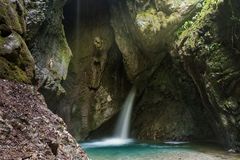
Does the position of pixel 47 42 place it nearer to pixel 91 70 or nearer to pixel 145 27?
pixel 145 27

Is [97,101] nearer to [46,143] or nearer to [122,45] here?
[122,45]

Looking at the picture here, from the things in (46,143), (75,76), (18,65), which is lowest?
(46,143)

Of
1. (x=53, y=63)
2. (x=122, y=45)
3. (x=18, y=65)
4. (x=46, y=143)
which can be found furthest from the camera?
(x=122, y=45)

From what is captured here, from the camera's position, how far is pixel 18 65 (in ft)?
31.5

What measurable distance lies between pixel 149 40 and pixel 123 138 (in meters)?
6.95

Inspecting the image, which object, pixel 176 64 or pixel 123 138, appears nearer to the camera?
pixel 176 64

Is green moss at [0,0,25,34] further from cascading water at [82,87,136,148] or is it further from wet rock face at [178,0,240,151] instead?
cascading water at [82,87,136,148]

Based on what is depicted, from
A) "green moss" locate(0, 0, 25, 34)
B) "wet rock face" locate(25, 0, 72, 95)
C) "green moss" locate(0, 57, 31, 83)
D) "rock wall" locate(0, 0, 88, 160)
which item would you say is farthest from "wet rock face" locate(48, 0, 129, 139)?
"green moss" locate(0, 57, 31, 83)

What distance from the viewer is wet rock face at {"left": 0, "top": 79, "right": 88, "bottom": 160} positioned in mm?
6555

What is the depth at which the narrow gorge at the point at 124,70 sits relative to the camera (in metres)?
9.52

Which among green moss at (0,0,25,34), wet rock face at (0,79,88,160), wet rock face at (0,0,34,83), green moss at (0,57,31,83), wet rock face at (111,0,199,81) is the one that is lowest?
wet rock face at (0,79,88,160)

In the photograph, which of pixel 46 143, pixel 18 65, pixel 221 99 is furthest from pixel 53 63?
pixel 46 143

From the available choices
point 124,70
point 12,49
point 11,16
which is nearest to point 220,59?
point 124,70

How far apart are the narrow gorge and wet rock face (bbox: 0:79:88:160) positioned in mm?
36
